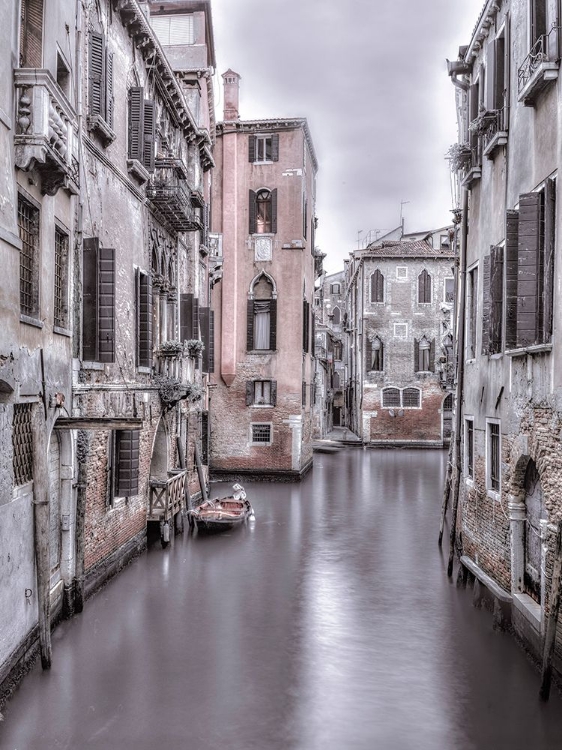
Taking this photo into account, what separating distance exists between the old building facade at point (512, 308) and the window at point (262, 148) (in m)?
13.3

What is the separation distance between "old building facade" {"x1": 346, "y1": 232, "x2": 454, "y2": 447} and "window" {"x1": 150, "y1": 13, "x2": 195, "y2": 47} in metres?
20.3

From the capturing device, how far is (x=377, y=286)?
40.2 meters

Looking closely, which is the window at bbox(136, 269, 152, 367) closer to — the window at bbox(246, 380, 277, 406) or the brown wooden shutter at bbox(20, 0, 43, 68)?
the brown wooden shutter at bbox(20, 0, 43, 68)

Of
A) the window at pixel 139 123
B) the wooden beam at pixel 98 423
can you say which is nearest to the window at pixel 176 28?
the window at pixel 139 123

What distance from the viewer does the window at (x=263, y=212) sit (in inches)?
1043

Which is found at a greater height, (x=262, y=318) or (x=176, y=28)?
(x=176, y=28)

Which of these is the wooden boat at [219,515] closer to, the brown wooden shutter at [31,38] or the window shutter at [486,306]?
the window shutter at [486,306]

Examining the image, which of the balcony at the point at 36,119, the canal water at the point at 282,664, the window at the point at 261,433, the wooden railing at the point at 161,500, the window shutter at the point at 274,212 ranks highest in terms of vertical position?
the window shutter at the point at 274,212

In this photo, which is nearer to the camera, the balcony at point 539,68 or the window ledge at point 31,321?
the window ledge at point 31,321

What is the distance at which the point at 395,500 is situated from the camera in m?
22.6

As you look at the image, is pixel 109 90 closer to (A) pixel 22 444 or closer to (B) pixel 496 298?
(A) pixel 22 444

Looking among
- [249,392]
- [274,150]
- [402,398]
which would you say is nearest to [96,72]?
[274,150]

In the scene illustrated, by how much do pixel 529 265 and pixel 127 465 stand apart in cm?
750

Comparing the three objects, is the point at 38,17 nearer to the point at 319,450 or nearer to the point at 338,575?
the point at 338,575
